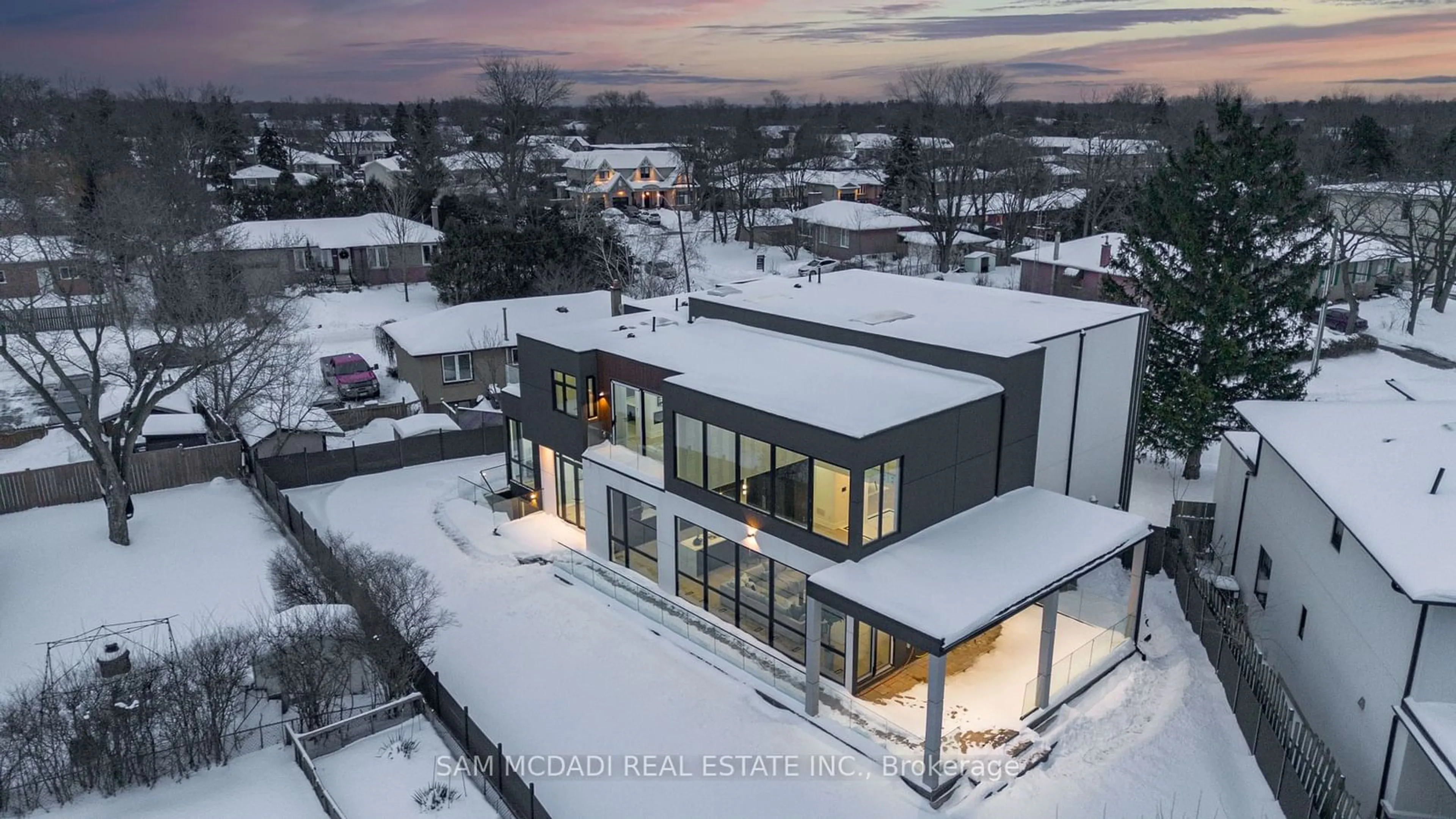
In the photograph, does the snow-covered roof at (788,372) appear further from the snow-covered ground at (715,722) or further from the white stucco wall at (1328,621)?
the white stucco wall at (1328,621)

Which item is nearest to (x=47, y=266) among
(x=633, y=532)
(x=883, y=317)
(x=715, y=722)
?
(x=633, y=532)

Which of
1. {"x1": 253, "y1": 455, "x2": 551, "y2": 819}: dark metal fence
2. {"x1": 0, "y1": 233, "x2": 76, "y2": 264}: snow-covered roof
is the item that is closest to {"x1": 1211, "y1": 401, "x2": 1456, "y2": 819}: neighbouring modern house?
{"x1": 253, "y1": 455, "x2": 551, "y2": 819}: dark metal fence

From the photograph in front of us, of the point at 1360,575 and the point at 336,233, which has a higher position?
the point at 336,233

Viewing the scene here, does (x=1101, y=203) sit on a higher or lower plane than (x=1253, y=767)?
higher

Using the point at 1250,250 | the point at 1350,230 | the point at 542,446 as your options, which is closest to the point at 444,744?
the point at 542,446

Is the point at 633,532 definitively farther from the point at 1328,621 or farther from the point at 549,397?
the point at 1328,621

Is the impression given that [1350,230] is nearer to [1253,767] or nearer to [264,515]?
[1253,767]
